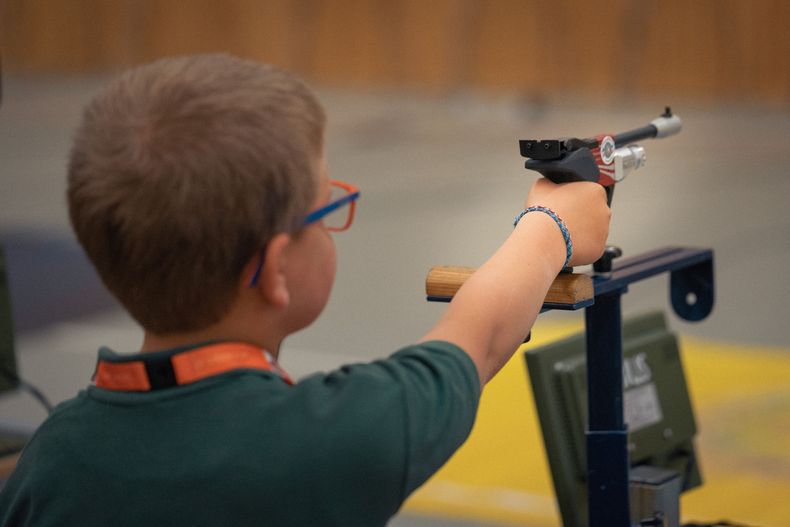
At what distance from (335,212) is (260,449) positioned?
0.27 m

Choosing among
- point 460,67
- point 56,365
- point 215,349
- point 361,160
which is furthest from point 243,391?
point 460,67

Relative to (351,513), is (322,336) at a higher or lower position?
lower

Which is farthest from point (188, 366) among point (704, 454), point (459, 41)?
point (459, 41)

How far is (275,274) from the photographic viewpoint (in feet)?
4.06

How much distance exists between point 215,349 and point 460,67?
36.7 feet

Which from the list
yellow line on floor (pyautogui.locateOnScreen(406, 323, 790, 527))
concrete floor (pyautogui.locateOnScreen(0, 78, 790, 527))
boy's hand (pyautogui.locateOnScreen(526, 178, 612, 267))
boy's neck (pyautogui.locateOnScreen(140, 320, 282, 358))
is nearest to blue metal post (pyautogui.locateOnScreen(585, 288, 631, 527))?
boy's hand (pyautogui.locateOnScreen(526, 178, 612, 267))

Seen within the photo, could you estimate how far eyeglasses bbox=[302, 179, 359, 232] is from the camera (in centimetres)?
127

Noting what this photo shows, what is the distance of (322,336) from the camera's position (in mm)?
Result: 5656

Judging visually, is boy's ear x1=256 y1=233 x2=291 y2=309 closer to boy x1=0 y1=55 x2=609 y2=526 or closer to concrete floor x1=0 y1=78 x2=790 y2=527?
boy x1=0 y1=55 x2=609 y2=526

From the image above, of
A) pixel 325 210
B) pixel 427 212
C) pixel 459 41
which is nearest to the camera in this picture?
pixel 325 210

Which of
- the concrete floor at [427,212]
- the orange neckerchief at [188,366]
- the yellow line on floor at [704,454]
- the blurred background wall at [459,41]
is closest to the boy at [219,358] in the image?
the orange neckerchief at [188,366]

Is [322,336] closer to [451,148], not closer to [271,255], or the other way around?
[271,255]

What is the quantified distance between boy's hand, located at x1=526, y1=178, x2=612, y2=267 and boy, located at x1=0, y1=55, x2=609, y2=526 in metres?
0.30

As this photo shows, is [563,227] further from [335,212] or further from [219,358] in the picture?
[219,358]
